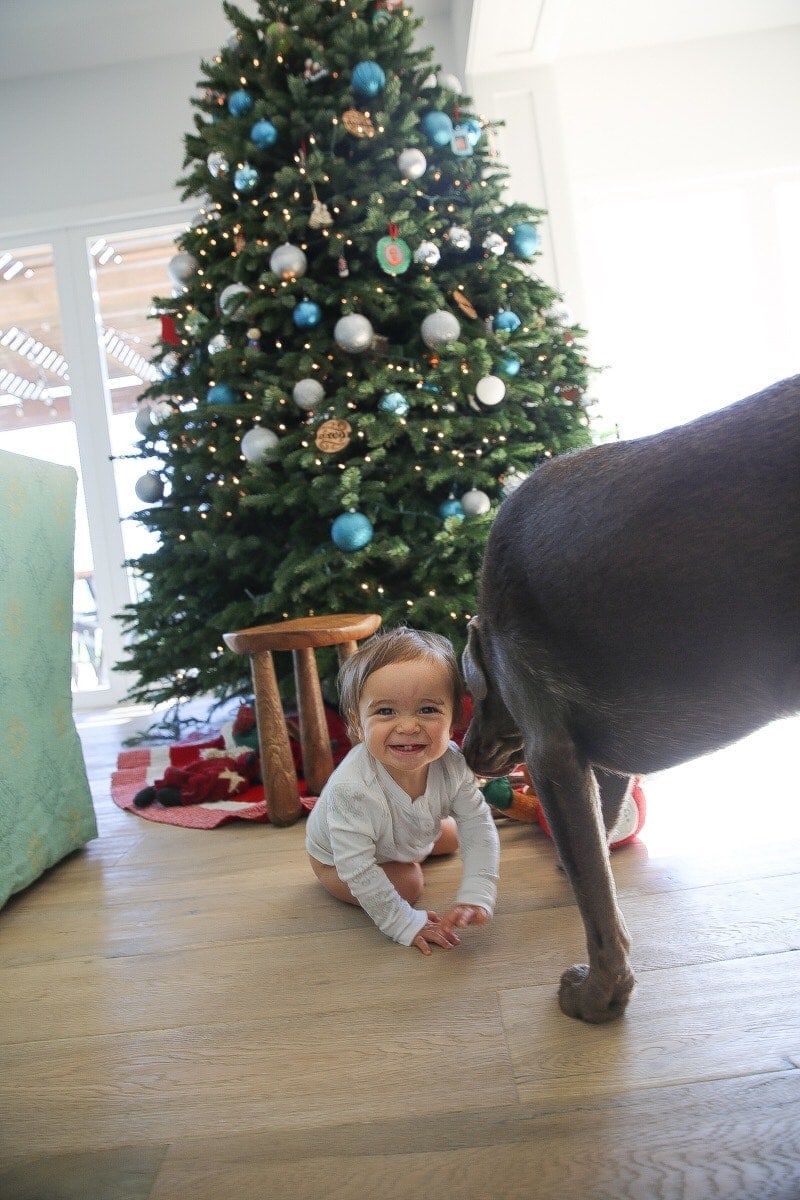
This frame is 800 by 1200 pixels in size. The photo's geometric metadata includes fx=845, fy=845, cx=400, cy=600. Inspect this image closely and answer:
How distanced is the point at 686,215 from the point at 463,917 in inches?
203

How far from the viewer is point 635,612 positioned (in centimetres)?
83

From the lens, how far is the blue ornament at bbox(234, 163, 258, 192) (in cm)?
269

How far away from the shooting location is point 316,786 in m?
2.29

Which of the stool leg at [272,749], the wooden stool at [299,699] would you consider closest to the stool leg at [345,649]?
the wooden stool at [299,699]

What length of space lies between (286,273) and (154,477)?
2.89 ft

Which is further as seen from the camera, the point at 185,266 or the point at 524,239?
the point at 185,266

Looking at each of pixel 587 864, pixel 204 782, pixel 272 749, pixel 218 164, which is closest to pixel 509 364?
pixel 218 164

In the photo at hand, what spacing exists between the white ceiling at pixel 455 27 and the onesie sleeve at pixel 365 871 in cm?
373

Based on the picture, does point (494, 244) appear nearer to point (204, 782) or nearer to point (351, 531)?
point (351, 531)

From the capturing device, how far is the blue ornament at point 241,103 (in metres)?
2.78

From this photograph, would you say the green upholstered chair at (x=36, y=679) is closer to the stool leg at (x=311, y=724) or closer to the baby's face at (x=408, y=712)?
the stool leg at (x=311, y=724)

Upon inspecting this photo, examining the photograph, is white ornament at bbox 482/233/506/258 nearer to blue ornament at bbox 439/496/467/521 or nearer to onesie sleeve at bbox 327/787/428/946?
blue ornament at bbox 439/496/467/521

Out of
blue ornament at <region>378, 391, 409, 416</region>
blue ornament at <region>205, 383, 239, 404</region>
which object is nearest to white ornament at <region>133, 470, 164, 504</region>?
blue ornament at <region>205, 383, 239, 404</region>

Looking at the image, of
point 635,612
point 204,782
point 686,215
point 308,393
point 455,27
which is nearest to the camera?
→ point 635,612
